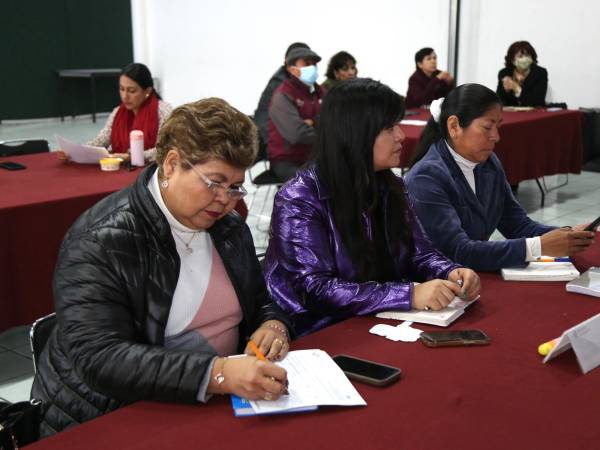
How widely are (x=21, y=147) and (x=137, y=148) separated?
96 centimetres

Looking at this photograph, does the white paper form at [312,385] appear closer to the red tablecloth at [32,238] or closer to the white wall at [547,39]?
the red tablecloth at [32,238]

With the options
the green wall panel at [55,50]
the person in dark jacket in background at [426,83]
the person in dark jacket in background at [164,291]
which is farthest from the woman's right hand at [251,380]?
the green wall panel at [55,50]

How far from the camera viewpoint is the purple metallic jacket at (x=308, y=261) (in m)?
1.89

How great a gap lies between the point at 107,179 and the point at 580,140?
14.2ft

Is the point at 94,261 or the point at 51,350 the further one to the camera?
the point at 51,350

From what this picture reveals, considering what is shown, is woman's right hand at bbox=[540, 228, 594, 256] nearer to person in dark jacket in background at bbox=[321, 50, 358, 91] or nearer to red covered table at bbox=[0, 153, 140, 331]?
red covered table at bbox=[0, 153, 140, 331]

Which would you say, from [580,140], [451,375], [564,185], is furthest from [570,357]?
[564,185]

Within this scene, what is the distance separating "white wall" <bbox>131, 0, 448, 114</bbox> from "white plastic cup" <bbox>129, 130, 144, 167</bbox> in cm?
527

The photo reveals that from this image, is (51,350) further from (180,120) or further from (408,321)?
(408,321)

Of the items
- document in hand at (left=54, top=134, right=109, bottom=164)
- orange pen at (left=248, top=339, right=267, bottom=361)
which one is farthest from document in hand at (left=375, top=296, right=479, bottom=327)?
document in hand at (left=54, top=134, right=109, bottom=164)

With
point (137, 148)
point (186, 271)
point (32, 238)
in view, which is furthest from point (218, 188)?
point (137, 148)

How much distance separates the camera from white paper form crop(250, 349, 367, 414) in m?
1.27

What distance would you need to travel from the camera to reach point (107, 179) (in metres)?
3.48

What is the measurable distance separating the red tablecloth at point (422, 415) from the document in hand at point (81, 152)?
2510 mm
